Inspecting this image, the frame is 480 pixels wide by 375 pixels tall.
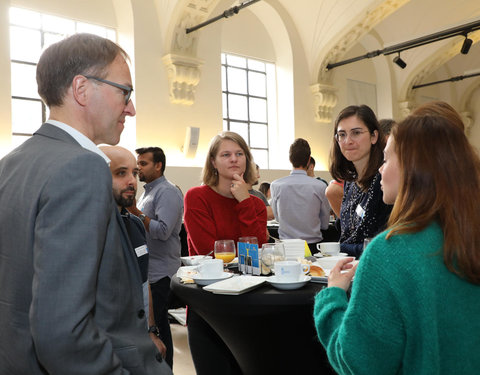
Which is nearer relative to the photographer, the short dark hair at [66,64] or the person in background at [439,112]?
the person in background at [439,112]

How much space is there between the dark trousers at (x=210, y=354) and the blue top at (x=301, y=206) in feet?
7.53

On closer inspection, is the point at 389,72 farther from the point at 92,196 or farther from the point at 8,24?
the point at 92,196

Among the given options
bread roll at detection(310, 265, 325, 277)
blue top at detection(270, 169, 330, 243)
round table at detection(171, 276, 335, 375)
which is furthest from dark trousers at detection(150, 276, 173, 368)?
blue top at detection(270, 169, 330, 243)

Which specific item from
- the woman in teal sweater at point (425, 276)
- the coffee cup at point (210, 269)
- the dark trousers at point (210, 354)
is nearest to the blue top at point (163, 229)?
the dark trousers at point (210, 354)

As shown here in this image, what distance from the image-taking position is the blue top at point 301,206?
4555 millimetres

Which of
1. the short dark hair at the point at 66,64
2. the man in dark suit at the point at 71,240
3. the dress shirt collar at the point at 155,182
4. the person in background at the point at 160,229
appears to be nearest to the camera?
the man in dark suit at the point at 71,240

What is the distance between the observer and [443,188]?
1.06m

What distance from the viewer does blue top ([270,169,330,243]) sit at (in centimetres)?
455

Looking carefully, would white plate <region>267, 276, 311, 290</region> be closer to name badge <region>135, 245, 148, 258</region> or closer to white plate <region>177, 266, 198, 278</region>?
white plate <region>177, 266, 198, 278</region>

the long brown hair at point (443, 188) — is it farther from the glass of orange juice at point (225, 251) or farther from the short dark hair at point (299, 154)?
the short dark hair at point (299, 154)

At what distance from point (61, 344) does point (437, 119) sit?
105cm

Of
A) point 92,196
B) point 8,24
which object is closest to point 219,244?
point 92,196

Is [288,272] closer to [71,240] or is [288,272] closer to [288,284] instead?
[288,284]

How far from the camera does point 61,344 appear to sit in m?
0.98
